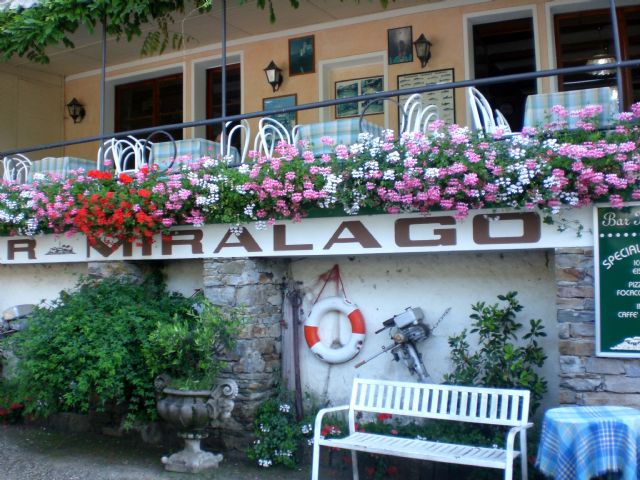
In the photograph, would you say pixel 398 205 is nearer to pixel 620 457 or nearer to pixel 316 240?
pixel 316 240

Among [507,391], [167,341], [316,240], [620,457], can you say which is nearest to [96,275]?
[167,341]

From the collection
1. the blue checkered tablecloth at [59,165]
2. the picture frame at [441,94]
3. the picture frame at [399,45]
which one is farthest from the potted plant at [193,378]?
the picture frame at [399,45]

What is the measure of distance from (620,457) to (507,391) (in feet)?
3.24

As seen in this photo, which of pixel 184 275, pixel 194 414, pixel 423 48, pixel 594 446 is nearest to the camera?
pixel 594 446

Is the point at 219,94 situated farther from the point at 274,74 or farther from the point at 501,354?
the point at 501,354

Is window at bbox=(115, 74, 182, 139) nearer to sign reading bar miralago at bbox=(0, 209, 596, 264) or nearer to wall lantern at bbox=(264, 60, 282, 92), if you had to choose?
wall lantern at bbox=(264, 60, 282, 92)

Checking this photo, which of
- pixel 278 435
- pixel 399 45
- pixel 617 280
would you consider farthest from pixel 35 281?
pixel 617 280

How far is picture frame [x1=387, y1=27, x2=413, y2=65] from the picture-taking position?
8.13 meters

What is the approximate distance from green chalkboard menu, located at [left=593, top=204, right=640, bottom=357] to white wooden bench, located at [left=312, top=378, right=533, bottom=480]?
2.46 feet

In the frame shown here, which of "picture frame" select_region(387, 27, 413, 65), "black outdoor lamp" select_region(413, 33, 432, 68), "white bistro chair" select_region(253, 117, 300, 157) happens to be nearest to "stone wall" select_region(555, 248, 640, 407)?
"white bistro chair" select_region(253, 117, 300, 157)

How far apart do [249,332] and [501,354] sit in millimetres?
2310

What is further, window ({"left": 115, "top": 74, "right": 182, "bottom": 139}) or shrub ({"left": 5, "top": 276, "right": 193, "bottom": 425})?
window ({"left": 115, "top": 74, "right": 182, "bottom": 139})

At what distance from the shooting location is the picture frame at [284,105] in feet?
28.7

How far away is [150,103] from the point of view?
1041cm
